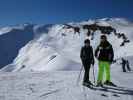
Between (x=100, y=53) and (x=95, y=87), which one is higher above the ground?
(x=100, y=53)

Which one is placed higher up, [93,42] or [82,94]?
[93,42]

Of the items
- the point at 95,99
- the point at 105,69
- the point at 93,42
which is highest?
the point at 93,42

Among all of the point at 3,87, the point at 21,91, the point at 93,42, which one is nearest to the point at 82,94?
the point at 21,91

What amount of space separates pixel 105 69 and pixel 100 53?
77cm

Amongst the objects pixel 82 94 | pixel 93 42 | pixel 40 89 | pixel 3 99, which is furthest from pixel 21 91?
pixel 93 42

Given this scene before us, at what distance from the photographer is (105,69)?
1295cm

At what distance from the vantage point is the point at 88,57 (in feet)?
42.8

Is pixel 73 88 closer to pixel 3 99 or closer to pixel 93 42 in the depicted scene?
pixel 3 99

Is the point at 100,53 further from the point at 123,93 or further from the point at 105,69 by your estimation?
the point at 123,93

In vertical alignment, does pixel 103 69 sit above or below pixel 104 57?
below

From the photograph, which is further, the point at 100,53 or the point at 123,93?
the point at 100,53

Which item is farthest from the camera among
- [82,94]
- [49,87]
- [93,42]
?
[93,42]

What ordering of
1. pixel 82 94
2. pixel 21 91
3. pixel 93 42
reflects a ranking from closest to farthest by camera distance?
pixel 82 94, pixel 21 91, pixel 93 42

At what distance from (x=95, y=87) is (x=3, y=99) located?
4310mm
